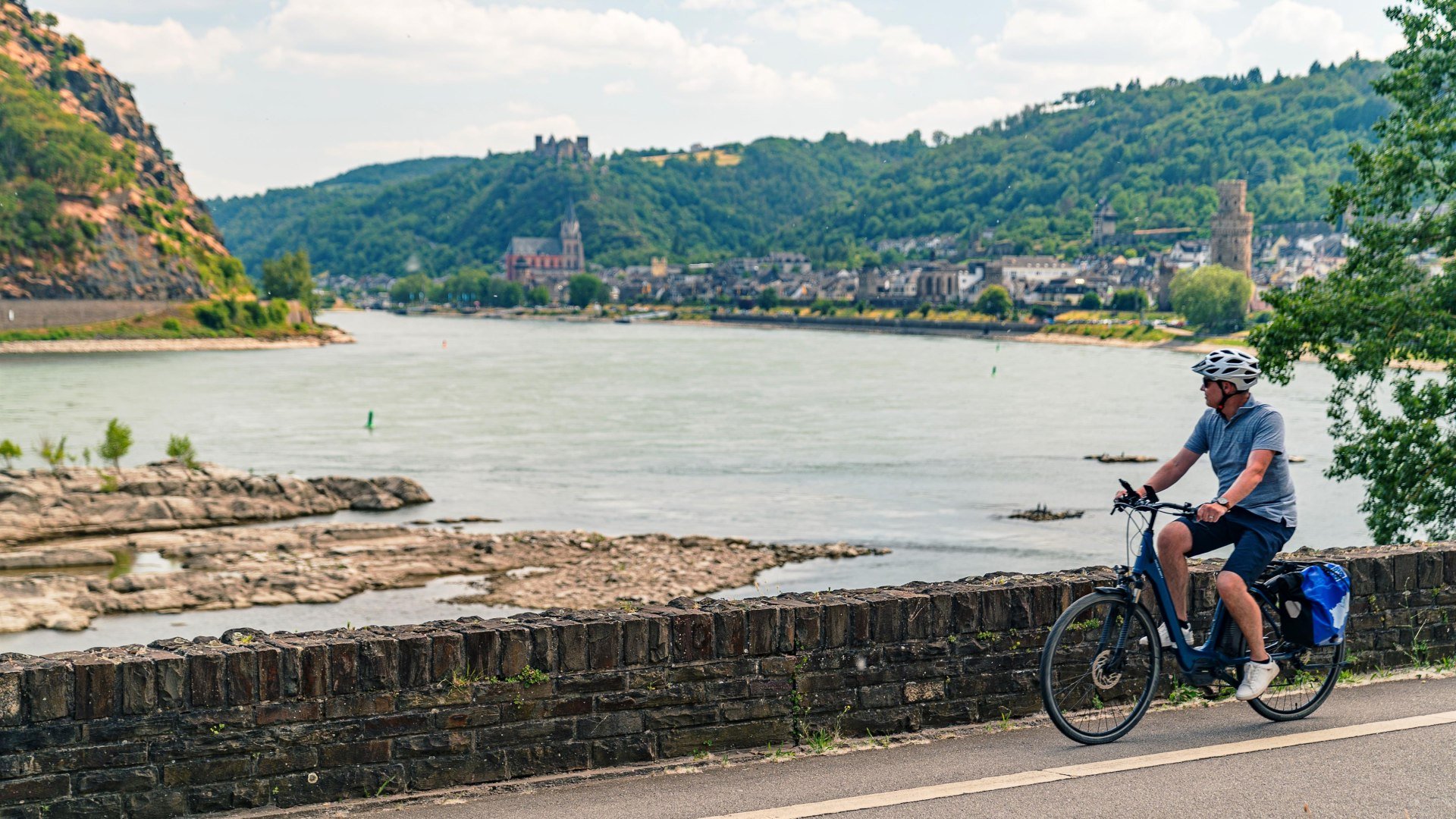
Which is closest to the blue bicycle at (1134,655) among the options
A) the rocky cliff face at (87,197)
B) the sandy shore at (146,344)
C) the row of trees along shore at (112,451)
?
the row of trees along shore at (112,451)

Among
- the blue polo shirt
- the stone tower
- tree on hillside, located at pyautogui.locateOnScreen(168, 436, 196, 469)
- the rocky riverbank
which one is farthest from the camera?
the stone tower

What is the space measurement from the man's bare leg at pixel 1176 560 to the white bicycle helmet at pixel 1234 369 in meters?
0.73

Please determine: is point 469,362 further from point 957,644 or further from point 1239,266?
point 1239,266

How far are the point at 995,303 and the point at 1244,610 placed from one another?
6730 inches

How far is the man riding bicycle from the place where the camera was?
21.1ft

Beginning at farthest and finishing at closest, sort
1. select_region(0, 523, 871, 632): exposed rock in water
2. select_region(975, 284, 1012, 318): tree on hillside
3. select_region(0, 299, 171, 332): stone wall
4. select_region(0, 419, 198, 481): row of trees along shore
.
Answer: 1. select_region(975, 284, 1012, 318): tree on hillside
2. select_region(0, 299, 171, 332): stone wall
3. select_region(0, 419, 198, 481): row of trees along shore
4. select_region(0, 523, 871, 632): exposed rock in water

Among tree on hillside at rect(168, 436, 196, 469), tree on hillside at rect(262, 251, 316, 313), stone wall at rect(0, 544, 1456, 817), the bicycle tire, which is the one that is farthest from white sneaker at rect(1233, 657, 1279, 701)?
tree on hillside at rect(262, 251, 316, 313)

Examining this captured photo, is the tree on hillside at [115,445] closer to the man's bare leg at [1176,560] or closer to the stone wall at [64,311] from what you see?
the man's bare leg at [1176,560]

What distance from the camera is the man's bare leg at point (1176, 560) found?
6426 mm

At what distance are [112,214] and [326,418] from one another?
97274 mm

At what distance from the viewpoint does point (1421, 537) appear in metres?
21.5

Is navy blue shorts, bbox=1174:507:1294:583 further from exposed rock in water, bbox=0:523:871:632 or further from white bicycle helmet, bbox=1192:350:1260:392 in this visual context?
exposed rock in water, bbox=0:523:871:632

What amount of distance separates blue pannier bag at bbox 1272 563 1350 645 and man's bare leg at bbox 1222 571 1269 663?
270 mm

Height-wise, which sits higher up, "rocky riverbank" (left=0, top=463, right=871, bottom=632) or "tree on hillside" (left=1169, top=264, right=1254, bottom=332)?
"tree on hillside" (left=1169, top=264, right=1254, bottom=332)
